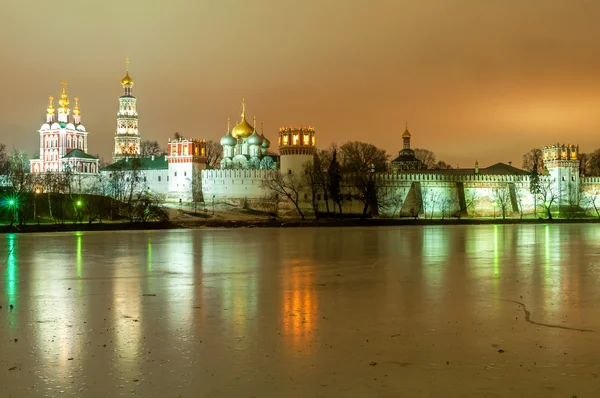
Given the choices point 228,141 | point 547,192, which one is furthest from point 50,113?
point 547,192

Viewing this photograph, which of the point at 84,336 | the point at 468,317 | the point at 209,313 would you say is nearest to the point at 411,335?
the point at 468,317

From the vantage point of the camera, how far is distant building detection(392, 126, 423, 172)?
87875 millimetres

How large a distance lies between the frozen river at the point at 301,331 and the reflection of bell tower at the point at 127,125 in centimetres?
7505

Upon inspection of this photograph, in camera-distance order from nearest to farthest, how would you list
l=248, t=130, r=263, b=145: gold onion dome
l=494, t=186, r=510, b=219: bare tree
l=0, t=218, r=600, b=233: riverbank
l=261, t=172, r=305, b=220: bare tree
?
l=0, t=218, r=600, b=233: riverbank
l=261, t=172, r=305, b=220: bare tree
l=494, t=186, r=510, b=219: bare tree
l=248, t=130, r=263, b=145: gold onion dome

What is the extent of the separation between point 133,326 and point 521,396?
5296 millimetres

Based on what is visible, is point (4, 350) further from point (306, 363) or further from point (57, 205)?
point (57, 205)

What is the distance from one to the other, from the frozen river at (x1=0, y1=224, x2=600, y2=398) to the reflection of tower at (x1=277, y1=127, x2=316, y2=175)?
46204mm

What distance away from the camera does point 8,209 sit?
48.1m

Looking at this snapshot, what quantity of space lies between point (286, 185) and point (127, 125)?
1433 inches

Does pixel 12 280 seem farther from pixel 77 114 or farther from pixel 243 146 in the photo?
pixel 77 114

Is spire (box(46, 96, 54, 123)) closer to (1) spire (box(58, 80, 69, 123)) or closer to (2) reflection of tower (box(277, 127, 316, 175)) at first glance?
(1) spire (box(58, 80, 69, 123))

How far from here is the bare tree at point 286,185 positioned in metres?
61.8

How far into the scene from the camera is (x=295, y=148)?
209 feet

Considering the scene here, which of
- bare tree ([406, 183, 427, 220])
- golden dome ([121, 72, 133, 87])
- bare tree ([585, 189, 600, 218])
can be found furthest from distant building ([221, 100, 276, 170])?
bare tree ([585, 189, 600, 218])
